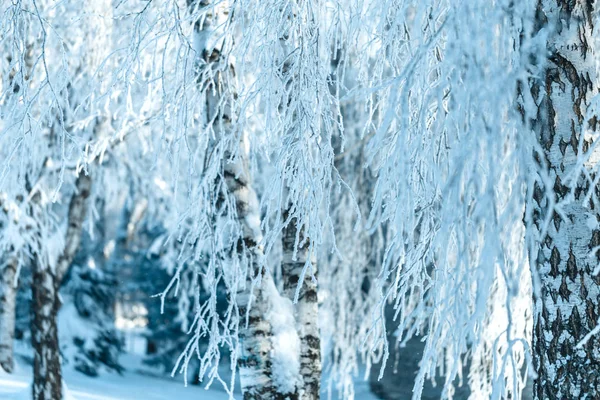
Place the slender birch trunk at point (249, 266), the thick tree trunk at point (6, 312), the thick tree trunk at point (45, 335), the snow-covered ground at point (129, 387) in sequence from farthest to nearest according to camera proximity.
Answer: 1. the snow-covered ground at point (129, 387)
2. the thick tree trunk at point (6, 312)
3. the thick tree trunk at point (45, 335)
4. the slender birch trunk at point (249, 266)

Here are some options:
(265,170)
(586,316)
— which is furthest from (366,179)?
(586,316)

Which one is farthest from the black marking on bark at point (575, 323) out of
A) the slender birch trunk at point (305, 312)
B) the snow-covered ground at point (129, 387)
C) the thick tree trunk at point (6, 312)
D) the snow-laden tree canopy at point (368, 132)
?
the thick tree trunk at point (6, 312)

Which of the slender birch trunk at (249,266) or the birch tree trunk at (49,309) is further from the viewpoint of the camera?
the birch tree trunk at (49,309)

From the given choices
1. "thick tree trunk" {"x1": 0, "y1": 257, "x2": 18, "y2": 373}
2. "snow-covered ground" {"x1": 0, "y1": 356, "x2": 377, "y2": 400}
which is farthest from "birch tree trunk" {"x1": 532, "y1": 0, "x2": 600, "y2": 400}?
"thick tree trunk" {"x1": 0, "y1": 257, "x2": 18, "y2": 373}

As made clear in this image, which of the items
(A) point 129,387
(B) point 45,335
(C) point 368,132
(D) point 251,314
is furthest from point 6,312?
(C) point 368,132

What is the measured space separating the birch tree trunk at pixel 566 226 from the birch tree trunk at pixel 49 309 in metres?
5.81

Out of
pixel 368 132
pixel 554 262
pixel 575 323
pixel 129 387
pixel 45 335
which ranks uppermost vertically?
pixel 368 132

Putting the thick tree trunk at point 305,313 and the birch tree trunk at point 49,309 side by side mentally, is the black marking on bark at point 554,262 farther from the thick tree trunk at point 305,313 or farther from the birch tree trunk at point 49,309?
the birch tree trunk at point 49,309

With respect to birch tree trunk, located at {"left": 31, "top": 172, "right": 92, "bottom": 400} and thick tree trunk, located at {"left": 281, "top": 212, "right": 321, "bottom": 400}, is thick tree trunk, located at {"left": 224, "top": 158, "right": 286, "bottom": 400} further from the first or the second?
birch tree trunk, located at {"left": 31, "top": 172, "right": 92, "bottom": 400}

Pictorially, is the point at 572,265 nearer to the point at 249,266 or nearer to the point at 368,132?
the point at 368,132

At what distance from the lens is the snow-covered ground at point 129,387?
447 inches

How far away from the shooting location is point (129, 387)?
46.9 ft

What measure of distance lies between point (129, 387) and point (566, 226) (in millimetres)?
12461

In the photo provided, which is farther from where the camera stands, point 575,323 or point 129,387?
point 129,387
